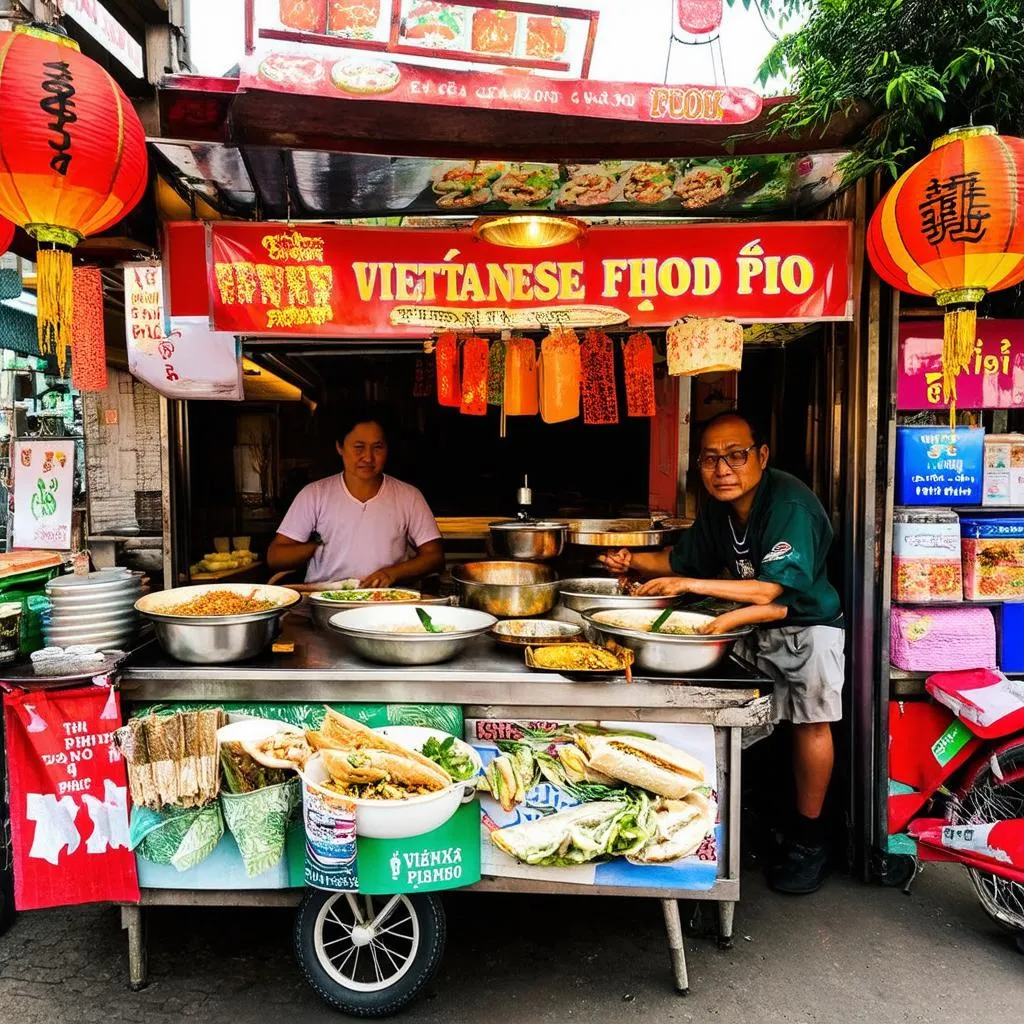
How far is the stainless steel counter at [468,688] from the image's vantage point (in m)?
2.59

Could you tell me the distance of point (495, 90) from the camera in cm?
277

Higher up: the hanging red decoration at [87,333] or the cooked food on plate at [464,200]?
the cooked food on plate at [464,200]

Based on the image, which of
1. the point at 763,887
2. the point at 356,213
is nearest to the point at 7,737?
the point at 356,213

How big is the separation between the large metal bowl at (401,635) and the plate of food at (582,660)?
24cm

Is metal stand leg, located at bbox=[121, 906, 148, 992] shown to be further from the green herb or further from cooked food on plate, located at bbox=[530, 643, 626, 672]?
cooked food on plate, located at bbox=[530, 643, 626, 672]

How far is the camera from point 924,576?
3461 millimetres

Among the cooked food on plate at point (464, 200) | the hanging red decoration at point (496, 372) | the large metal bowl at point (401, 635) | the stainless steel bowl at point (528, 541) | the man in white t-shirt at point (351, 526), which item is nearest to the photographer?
the large metal bowl at point (401, 635)

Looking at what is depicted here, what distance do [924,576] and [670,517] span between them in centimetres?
225

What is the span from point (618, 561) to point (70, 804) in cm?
274

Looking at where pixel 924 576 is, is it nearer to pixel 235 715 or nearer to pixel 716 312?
pixel 716 312

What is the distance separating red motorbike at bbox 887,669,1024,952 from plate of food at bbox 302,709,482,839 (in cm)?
226

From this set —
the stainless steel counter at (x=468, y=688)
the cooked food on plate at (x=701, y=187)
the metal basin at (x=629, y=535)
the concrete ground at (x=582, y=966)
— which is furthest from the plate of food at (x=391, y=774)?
the cooked food on plate at (x=701, y=187)

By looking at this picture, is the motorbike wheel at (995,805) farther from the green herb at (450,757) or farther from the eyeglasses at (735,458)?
the green herb at (450,757)

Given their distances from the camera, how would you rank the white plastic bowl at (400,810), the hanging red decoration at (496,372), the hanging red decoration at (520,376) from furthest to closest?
the hanging red decoration at (496,372) < the hanging red decoration at (520,376) < the white plastic bowl at (400,810)
